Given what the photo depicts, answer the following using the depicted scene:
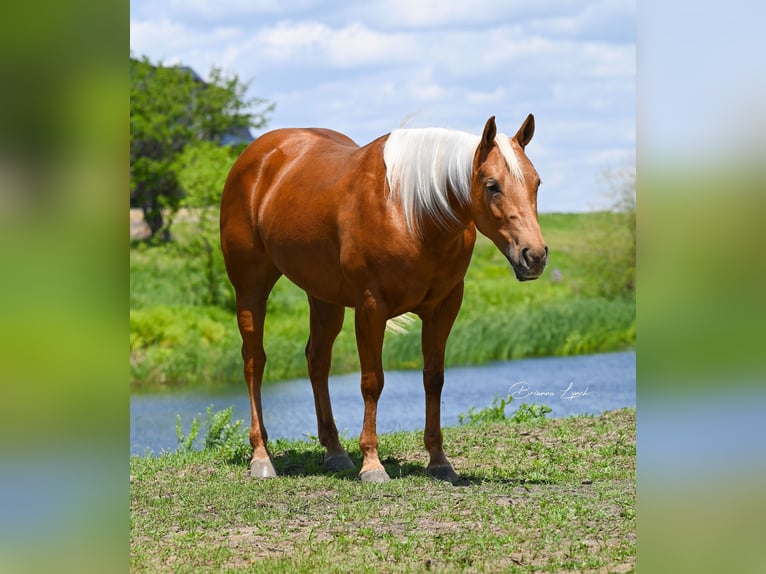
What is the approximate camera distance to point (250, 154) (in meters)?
7.25

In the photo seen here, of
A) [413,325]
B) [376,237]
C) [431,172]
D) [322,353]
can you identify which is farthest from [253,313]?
[413,325]

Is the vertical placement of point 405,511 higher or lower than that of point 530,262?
lower

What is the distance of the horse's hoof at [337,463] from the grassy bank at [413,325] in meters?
10.7

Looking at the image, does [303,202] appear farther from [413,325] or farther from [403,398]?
[413,325]

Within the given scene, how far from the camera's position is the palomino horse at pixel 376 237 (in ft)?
17.4

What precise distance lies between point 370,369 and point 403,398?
356 inches

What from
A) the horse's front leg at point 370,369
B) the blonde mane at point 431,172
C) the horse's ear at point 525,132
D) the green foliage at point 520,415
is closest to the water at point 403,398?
the green foliage at point 520,415

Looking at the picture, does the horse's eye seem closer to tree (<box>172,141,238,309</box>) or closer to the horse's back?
the horse's back

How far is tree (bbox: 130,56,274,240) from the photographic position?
2839 cm

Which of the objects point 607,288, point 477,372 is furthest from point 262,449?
point 607,288

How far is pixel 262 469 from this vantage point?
6.54m

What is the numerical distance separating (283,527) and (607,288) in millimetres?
23063
